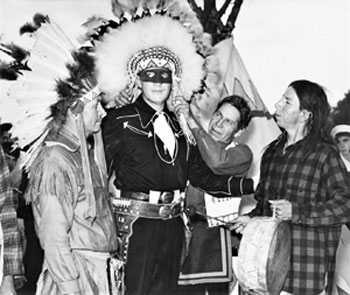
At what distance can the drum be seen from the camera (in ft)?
12.2

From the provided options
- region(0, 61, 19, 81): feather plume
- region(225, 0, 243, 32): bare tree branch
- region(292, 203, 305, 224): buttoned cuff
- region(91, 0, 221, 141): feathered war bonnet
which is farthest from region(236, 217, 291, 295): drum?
region(0, 61, 19, 81): feather plume

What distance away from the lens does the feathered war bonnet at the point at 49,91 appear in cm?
383

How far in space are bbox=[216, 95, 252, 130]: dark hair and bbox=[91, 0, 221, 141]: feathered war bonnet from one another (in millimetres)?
151

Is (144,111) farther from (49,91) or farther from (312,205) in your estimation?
(312,205)

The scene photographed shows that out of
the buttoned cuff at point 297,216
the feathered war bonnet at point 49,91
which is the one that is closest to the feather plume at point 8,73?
the feathered war bonnet at point 49,91

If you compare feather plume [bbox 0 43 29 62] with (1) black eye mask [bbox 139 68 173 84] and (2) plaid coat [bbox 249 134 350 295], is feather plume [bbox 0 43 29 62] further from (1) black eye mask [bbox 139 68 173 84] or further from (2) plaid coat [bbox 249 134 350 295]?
(2) plaid coat [bbox 249 134 350 295]

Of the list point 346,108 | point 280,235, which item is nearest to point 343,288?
point 280,235

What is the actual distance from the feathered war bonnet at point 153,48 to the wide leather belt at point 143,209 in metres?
0.49

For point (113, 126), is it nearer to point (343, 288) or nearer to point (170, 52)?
point (170, 52)

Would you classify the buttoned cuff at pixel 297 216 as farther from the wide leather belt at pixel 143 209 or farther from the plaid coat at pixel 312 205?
the wide leather belt at pixel 143 209

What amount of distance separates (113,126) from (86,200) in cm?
39

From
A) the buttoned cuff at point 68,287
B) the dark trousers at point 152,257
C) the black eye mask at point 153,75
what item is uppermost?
the black eye mask at point 153,75

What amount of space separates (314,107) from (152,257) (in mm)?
1074

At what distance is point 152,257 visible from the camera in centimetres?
398
